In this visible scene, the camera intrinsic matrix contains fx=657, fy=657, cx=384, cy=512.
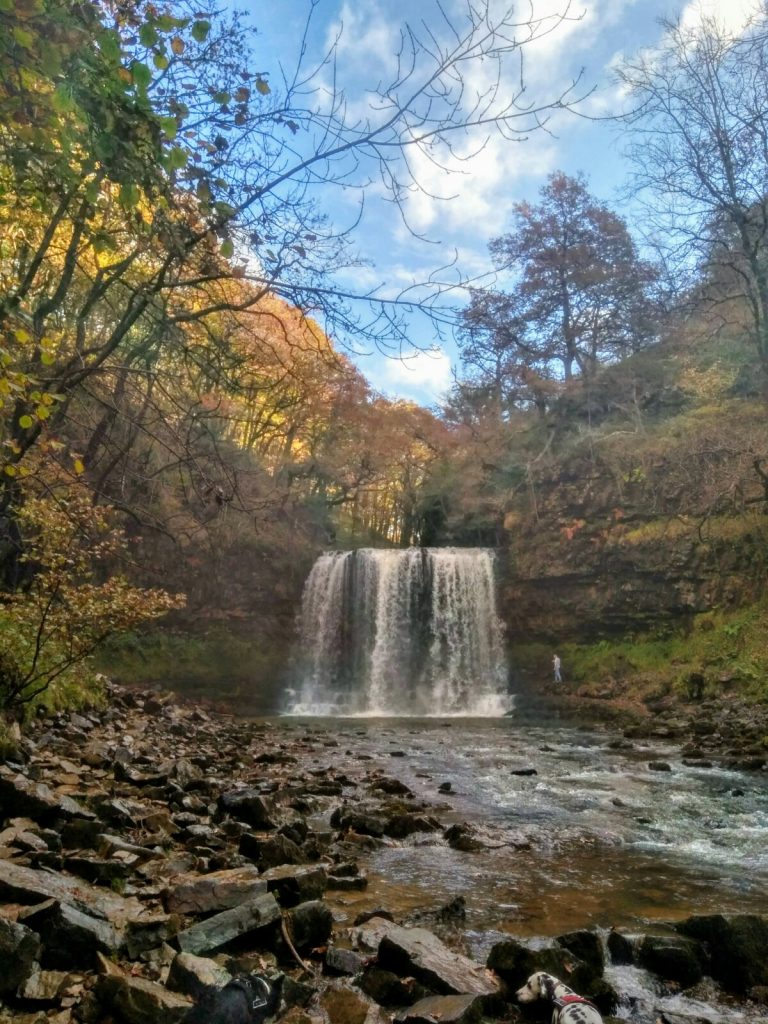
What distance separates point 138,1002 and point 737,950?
120 inches

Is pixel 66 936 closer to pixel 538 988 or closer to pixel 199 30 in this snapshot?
pixel 538 988

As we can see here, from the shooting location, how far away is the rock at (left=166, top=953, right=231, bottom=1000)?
2.64 meters

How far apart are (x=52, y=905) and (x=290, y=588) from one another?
76.1 feet

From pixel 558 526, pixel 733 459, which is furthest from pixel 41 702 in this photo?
pixel 558 526

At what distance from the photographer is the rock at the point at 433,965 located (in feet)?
10.1

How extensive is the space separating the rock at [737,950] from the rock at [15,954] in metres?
3.36

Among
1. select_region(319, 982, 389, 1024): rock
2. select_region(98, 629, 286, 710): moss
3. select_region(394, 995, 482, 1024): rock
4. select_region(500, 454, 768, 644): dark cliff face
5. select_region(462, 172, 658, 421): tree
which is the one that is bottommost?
select_region(98, 629, 286, 710): moss

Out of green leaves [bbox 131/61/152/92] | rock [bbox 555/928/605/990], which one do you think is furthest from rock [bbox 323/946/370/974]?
green leaves [bbox 131/61/152/92]

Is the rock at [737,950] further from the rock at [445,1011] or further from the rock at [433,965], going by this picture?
the rock at [445,1011]

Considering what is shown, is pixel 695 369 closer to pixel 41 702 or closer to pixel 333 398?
pixel 333 398

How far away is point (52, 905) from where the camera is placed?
2.83 meters

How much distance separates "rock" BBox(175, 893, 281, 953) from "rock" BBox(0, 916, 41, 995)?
0.72 meters

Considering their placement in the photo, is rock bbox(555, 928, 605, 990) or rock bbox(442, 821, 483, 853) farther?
rock bbox(442, 821, 483, 853)

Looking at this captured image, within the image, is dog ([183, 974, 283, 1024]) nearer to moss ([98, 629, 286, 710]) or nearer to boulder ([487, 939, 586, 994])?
boulder ([487, 939, 586, 994])
